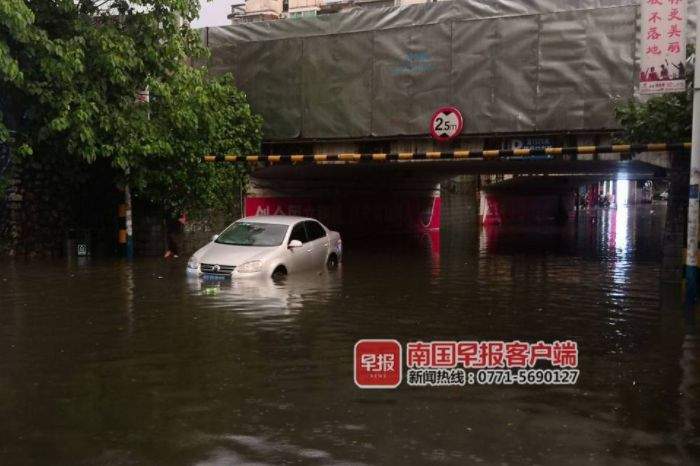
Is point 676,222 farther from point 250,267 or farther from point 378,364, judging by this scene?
point 378,364

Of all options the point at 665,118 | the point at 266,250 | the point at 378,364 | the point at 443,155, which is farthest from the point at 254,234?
the point at 665,118

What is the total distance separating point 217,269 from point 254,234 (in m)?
1.84

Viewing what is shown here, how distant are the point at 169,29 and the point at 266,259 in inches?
298


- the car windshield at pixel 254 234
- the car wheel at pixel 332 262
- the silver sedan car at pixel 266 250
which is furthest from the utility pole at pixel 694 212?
the car wheel at pixel 332 262

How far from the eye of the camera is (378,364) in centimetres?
821

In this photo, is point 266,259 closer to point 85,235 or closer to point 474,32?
point 85,235

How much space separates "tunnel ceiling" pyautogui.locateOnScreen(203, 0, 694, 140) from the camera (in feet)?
65.3

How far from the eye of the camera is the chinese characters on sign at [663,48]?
1259 cm

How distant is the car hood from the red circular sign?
26.6 ft

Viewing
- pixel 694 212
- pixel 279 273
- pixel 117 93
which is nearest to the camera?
pixel 694 212

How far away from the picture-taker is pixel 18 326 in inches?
399

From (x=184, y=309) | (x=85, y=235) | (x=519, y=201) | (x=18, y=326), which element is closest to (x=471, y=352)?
(x=184, y=309)

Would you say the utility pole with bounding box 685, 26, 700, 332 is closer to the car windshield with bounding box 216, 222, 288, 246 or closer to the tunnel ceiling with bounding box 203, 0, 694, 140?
the car windshield with bounding box 216, 222, 288, 246

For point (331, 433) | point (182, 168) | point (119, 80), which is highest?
point (119, 80)
